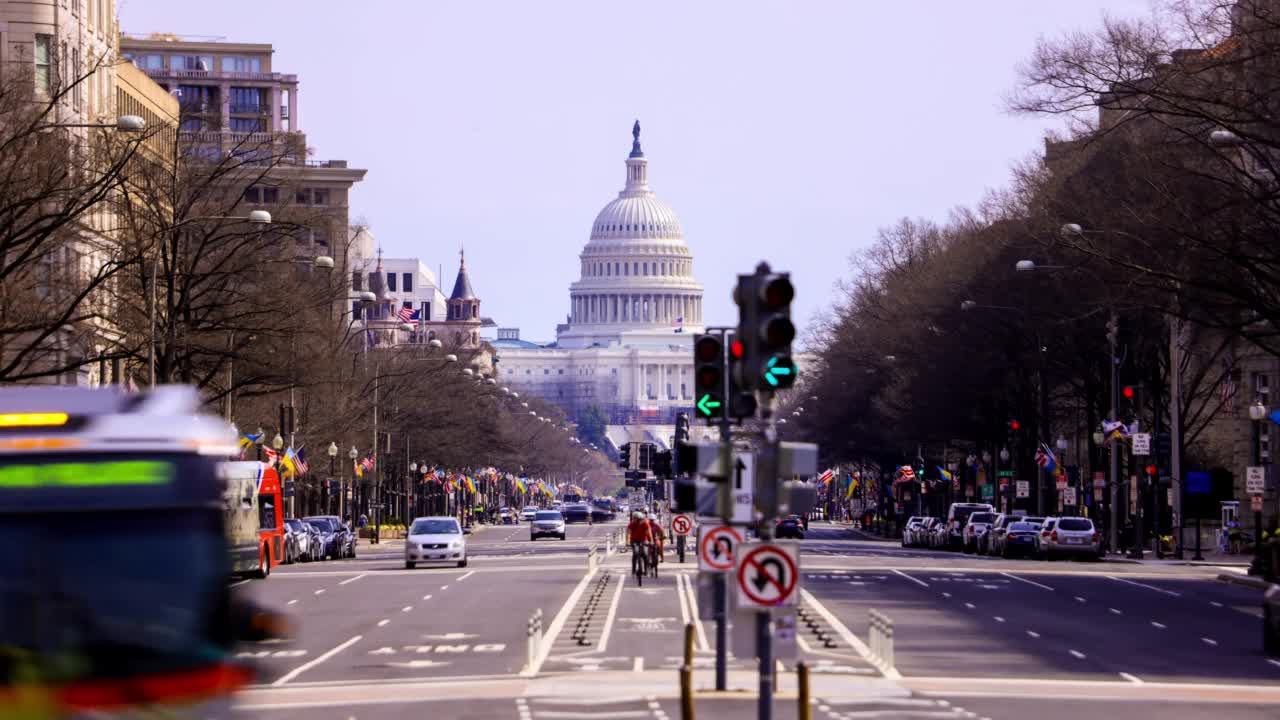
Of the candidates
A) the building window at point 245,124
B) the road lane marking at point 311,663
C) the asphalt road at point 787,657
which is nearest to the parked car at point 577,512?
the building window at point 245,124

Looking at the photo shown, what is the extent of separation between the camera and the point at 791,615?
1931 centimetres

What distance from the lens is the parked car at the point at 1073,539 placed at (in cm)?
7069

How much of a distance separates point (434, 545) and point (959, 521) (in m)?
29.6

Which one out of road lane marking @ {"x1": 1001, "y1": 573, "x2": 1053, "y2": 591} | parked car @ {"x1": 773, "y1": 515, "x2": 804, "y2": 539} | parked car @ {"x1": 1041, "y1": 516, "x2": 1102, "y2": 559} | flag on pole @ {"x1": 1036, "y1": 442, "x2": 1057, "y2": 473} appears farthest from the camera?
parked car @ {"x1": 773, "y1": 515, "x2": 804, "y2": 539}

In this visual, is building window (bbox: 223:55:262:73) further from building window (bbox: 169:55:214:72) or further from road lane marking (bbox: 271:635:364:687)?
road lane marking (bbox: 271:635:364:687)

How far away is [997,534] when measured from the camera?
77375 mm

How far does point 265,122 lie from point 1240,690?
139m

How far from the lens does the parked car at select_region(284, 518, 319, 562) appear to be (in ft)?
227

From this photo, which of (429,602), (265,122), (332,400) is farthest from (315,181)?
(429,602)

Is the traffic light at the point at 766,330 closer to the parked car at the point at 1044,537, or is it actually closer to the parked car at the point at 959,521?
the parked car at the point at 1044,537

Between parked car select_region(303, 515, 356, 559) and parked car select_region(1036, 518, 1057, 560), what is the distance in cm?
2253

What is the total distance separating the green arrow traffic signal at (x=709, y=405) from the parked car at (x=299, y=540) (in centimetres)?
4590

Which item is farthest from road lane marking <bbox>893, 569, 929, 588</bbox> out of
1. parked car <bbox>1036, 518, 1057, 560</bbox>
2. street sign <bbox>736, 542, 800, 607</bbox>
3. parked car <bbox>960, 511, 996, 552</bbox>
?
street sign <bbox>736, 542, 800, 607</bbox>

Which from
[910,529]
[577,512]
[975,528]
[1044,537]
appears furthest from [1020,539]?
[577,512]
